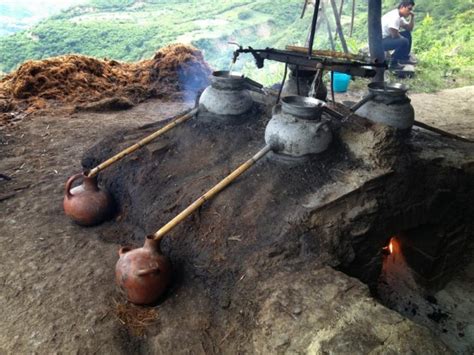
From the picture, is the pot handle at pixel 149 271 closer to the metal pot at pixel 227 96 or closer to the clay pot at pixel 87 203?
the clay pot at pixel 87 203

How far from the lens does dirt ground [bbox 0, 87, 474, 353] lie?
3416 millimetres

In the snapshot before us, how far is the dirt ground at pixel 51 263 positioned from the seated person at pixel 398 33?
5.61 m

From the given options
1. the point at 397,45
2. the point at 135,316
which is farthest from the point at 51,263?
the point at 397,45

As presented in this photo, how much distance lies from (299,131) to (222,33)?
22701 mm

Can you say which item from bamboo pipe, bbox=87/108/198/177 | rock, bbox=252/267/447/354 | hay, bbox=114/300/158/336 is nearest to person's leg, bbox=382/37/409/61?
bamboo pipe, bbox=87/108/198/177

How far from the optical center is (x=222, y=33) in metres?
24.8

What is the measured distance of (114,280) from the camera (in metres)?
4.04

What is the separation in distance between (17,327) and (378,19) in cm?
823

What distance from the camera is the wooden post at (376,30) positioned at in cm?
736

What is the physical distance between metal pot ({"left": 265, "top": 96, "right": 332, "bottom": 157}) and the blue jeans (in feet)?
30.2

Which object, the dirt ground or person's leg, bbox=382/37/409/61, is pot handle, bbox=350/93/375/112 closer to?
the dirt ground

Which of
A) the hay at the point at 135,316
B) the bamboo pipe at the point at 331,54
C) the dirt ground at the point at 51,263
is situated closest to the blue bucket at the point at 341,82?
the dirt ground at the point at 51,263

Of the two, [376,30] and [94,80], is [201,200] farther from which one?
[94,80]

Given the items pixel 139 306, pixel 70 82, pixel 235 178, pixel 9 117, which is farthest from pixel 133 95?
pixel 139 306
